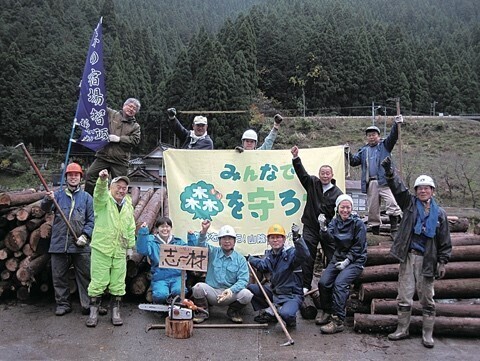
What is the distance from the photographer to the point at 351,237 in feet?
19.3

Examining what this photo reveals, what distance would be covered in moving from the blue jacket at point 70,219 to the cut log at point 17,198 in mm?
703

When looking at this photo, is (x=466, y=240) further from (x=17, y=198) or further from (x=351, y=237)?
(x=17, y=198)

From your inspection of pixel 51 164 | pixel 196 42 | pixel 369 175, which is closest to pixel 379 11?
pixel 196 42

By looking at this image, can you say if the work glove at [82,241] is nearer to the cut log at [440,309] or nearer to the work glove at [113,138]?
the work glove at [113,138]

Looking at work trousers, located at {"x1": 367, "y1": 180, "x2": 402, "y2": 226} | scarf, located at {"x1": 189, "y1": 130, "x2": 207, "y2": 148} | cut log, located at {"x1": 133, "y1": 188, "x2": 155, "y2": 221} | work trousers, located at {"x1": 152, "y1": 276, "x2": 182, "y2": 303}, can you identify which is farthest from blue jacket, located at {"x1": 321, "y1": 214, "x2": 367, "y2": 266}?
cut log, located at {"x1": 133, "y1": 188, "x2": 155, "y2": 221}

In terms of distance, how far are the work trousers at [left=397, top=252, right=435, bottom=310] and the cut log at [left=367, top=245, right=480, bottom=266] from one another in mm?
1126

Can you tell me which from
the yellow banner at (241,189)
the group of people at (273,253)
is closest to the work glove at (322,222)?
the group of people at (273,253)

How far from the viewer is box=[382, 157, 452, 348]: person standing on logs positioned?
532 cm

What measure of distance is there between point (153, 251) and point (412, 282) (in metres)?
3.32

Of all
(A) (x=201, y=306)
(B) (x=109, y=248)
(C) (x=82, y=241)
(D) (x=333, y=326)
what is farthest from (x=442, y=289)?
(C) (x=82, y=241)

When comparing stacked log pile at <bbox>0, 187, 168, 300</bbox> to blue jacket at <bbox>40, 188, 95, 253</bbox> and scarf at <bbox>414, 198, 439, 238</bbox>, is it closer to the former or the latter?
blue jacket at <bbox>40, 188, 95, 253</bbox>

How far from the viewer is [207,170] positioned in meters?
7.14

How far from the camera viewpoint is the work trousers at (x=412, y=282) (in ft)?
17.6

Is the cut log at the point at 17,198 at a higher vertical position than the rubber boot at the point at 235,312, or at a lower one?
higher
